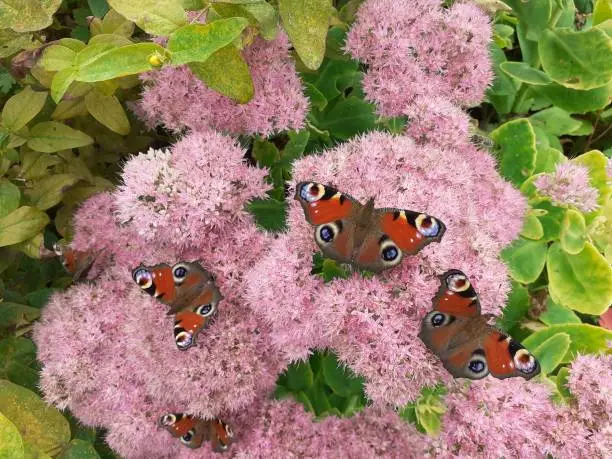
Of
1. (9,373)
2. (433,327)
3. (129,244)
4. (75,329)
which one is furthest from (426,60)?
(9,373)

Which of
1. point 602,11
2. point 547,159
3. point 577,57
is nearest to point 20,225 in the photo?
point 547,159

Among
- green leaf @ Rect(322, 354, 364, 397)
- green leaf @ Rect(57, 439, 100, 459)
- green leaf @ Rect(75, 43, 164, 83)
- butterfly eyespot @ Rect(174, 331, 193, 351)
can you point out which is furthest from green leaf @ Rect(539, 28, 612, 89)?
green leaf @ Rect(57, 439, 100, 459)

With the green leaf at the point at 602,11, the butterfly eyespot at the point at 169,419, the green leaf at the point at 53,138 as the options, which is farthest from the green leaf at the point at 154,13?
the green leaf at the point at 602,11

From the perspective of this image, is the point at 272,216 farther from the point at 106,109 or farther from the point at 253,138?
the point at 106,109

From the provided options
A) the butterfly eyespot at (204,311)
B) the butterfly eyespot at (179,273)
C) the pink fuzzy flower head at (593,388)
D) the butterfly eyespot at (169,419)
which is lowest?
the butterfly eyespot at (169,419)

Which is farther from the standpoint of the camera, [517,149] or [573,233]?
[517,149]

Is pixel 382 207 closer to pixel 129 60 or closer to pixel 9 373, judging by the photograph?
pixel 129 60

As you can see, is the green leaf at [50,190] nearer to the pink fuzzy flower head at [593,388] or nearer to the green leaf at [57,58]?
the green leaf at [57,58]
